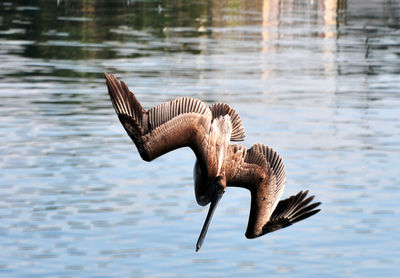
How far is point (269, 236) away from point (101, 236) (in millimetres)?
3616

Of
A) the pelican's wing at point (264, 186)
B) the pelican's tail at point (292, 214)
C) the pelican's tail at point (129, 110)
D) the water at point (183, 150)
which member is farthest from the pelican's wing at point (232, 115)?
the water at point (183, 150)

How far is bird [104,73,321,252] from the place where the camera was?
33.5 ft

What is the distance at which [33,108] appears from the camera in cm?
3731

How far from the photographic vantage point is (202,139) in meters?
10.2

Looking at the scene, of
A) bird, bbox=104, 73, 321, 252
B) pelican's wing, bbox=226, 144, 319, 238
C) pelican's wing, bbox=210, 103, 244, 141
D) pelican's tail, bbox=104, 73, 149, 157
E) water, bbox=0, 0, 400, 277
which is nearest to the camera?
bird, bbox=104, 73, 321, 252

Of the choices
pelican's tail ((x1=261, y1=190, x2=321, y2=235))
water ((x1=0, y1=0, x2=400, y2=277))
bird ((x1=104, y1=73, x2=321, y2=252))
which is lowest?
water ((x1=0, y1=0, x2=400, y2=277))

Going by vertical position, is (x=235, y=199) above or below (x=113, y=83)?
below

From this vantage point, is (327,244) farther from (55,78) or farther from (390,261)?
(55,78)

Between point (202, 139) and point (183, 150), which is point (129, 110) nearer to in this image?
point (202, 139)

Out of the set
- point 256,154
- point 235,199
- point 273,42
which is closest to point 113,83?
point 256,154

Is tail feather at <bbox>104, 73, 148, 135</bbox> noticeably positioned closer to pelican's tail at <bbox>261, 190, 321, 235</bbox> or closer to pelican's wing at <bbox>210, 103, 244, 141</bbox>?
pelican's wing at <bbox>210, 103, 244, 141</bbox>

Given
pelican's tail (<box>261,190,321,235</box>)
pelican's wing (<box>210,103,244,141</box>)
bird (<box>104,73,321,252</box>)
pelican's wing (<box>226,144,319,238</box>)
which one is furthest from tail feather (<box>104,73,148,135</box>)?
pelican's tail (<box>261,190,321,235</box>)

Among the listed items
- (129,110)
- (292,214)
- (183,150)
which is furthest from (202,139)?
(183,150)

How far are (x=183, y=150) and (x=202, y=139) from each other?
2080 centimetres
